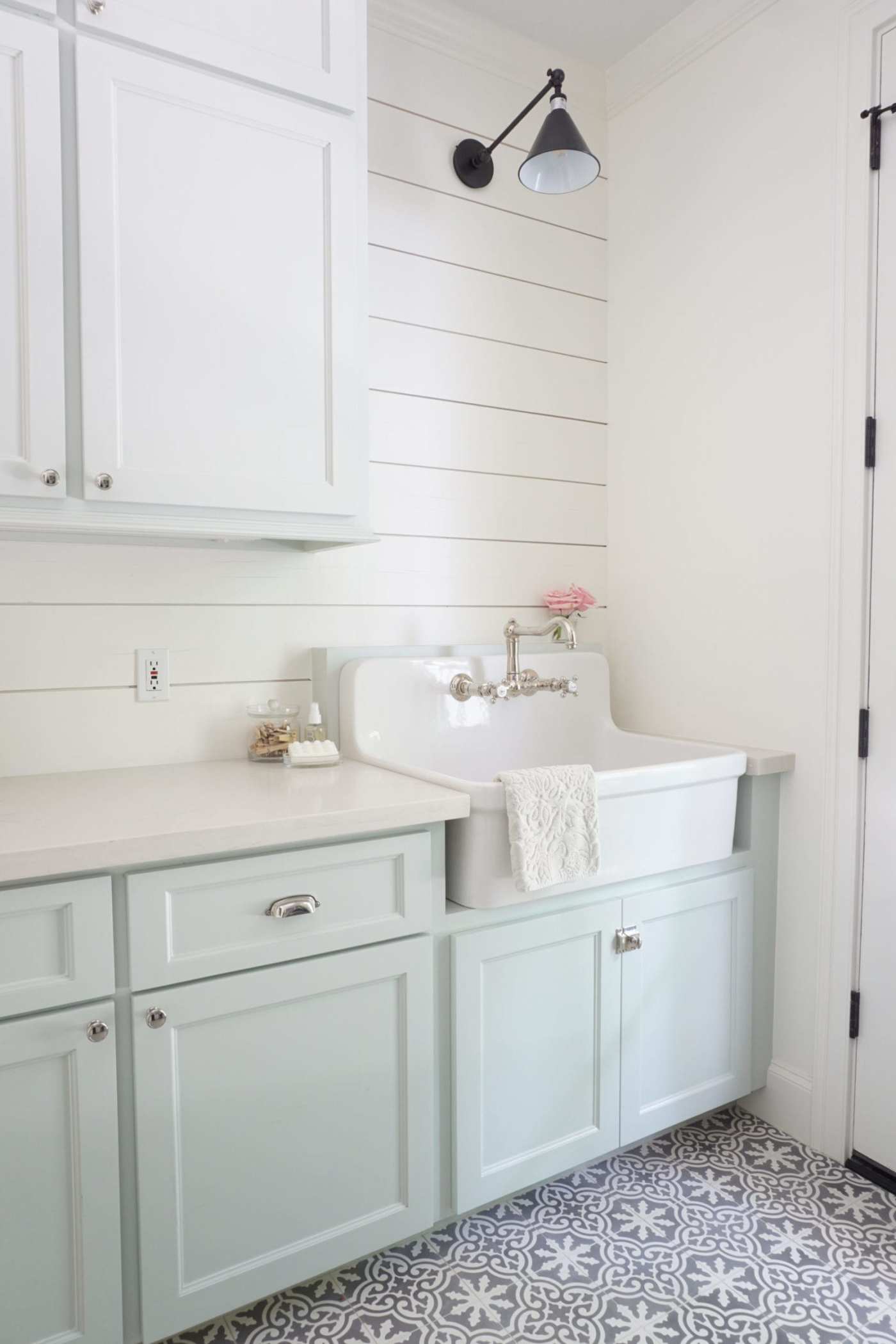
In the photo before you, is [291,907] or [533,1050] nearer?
[291,907]

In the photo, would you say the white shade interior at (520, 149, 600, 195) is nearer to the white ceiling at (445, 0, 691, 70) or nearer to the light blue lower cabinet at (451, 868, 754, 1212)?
the white ceiling at (445, 0, 691, 70)

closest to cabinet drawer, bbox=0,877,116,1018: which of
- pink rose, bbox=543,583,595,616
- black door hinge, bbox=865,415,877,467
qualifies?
pink rose, bbox=543,583,595,616

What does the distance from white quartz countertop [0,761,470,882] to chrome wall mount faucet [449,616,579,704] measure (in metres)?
0.40

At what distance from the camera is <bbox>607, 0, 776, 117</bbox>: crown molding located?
80.0 inches

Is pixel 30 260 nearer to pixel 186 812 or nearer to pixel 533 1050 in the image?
pixel 186 812

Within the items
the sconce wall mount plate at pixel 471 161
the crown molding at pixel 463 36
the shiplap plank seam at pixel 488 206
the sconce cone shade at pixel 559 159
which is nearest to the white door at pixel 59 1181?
the sconce cone shade at pixel 559 159

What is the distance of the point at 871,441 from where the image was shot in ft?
5.82

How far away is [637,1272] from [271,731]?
1193mm

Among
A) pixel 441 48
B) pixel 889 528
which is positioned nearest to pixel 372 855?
pixel 889 528

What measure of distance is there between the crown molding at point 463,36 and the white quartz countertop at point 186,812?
1.73 meters

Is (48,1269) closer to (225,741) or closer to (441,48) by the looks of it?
(225,741)

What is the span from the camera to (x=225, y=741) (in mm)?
1895

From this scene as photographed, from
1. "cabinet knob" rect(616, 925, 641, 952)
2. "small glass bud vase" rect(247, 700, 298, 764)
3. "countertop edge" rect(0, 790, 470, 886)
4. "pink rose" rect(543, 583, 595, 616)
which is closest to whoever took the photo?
"countertop edge" rect(0, 790, 470, 886)

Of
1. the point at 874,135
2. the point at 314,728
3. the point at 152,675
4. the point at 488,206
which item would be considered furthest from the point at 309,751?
the point at 874,135
